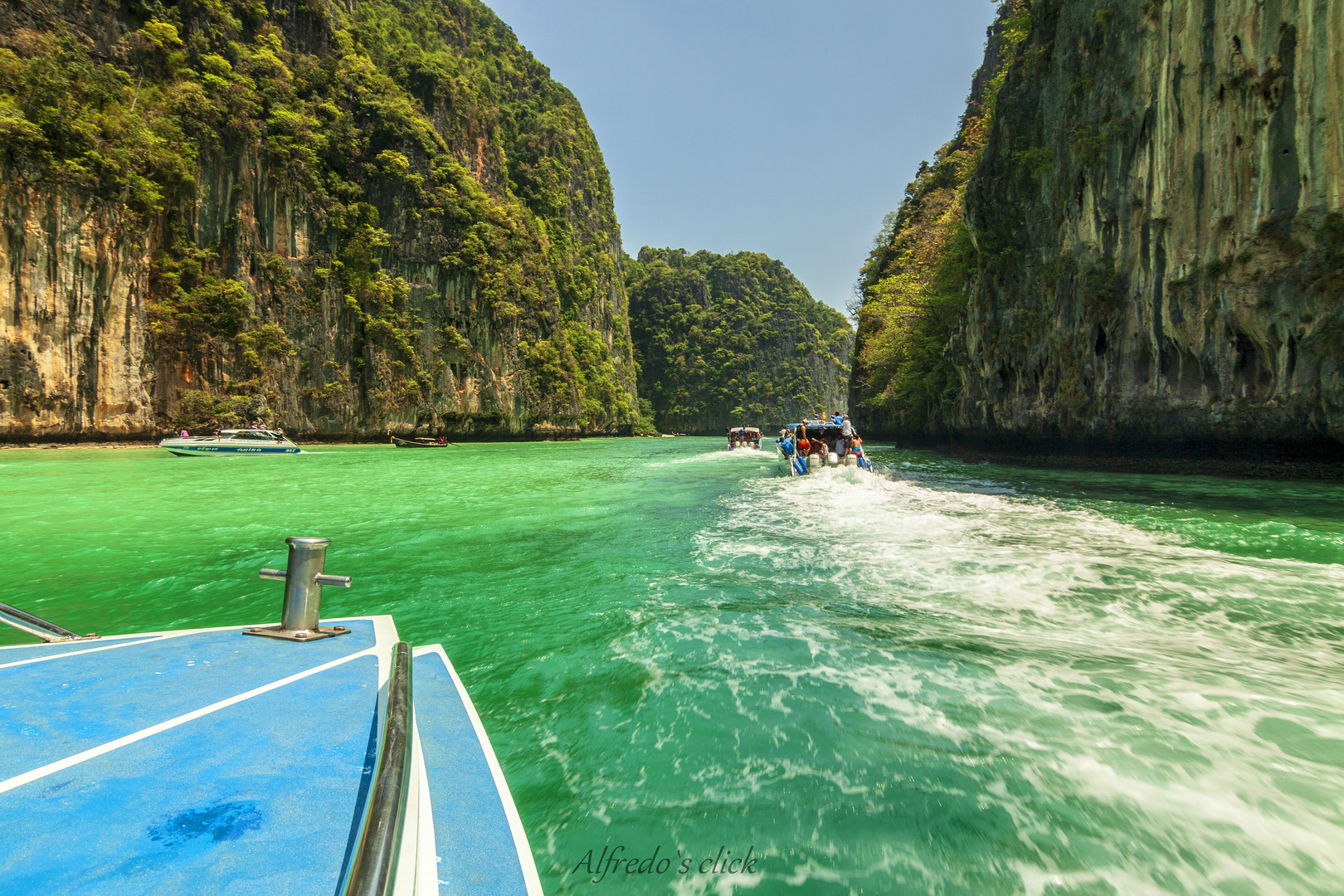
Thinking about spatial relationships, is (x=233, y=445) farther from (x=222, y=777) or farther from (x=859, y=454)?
(x=222, y=777)

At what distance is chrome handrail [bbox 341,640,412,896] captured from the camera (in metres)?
1.09

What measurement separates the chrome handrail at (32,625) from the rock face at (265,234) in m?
36.1

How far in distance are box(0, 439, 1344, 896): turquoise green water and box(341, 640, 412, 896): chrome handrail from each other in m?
0.96

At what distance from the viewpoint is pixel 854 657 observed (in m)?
4.02

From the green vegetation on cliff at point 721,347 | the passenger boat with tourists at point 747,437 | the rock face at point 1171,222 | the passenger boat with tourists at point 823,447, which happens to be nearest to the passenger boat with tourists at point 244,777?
the passenger boat with tourists at point 823,447

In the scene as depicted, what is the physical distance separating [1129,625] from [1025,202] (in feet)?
67.0

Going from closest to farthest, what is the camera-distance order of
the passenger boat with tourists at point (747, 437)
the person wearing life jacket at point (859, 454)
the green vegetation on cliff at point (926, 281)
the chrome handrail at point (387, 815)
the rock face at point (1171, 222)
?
the chrome handrail at point (387, 815) → the rock face at point (1171, 222) → the person wearing life jacket at point (859, 454) → the green vegetation on cliff at point (926, 281) → the passenger boat with tourists at point (747, 437)

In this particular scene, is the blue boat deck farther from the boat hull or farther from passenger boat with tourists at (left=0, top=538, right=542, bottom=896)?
the boat hull

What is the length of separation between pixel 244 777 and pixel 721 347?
4131 inches

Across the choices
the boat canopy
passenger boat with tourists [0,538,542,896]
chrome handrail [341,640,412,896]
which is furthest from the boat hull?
chrome handrail [341,640,412,896]

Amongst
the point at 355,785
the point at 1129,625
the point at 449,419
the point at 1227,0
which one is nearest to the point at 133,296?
the point at 449,419

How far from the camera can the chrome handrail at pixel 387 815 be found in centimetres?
109

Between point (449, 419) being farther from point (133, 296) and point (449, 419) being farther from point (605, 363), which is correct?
point (605, 363)

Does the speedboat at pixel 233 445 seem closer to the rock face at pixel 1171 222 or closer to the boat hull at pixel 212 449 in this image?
the boat hull at pixel 212 449
